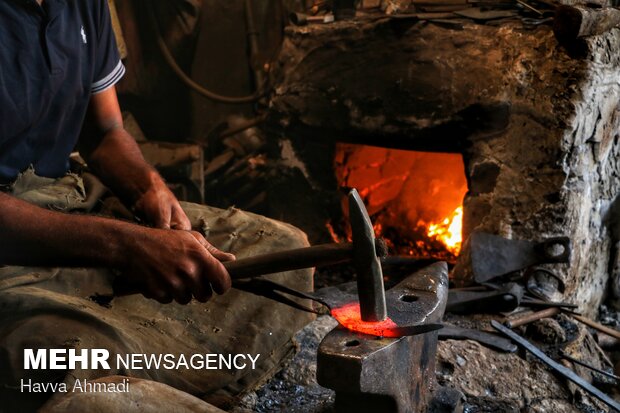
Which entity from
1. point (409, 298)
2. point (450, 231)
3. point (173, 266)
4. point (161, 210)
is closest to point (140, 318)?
point (161, 210)

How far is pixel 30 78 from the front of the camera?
216 centimetres

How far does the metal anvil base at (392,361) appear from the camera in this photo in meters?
1.48

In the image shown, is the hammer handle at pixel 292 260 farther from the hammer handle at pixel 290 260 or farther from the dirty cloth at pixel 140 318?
the dirty cloth at pixel 140 318

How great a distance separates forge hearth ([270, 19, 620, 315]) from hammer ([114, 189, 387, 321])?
1.88m

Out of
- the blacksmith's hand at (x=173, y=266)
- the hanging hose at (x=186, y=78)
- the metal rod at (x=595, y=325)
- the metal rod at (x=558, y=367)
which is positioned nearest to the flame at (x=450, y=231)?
the metal rod at (x=595, y=325)

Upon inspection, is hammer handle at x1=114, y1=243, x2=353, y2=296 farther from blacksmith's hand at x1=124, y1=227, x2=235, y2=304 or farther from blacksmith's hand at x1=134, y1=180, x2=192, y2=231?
blacksmith's hand at x1=134, y1=180, x2=192, y2=231

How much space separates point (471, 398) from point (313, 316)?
61cm

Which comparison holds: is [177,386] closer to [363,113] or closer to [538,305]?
[538,305]

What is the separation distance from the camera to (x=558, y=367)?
2.60m

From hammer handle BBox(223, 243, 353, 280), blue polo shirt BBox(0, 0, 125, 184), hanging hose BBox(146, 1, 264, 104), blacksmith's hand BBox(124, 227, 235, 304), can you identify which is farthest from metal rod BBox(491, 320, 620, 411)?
hanging hose BBox(146, 1, 264, 104)

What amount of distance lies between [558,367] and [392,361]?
1.31 meters

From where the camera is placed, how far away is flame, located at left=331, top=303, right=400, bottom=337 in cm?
156

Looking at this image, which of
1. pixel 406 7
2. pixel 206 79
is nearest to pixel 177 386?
pixel 406 7

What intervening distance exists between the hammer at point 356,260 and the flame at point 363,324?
1cm
